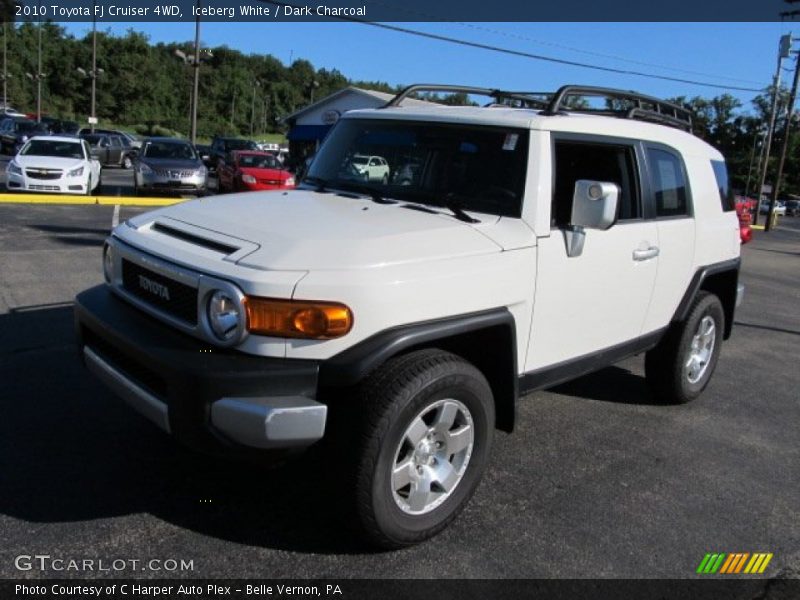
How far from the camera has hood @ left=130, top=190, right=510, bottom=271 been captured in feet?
9.30

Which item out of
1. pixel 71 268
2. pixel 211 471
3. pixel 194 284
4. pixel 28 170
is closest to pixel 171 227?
pixel 194 284

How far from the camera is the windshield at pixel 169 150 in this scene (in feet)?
59.7

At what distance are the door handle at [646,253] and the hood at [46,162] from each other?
15.1m

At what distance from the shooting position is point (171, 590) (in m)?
2.69

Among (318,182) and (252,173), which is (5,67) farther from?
(318,182)

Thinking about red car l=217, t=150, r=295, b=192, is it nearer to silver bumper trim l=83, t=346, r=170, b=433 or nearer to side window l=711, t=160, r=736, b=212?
side window l=711, t=160, r=736, b=212

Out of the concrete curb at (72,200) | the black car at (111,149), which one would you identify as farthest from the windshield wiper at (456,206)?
the black car at (111,149)

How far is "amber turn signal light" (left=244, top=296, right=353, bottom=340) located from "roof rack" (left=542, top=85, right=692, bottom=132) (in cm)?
195

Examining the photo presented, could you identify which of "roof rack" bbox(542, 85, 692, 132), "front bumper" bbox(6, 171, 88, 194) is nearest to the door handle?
"roof rack" bbox(542, 85, 692, 132)

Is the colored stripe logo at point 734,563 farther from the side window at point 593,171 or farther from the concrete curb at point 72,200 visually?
the concrete curb at point 72,200

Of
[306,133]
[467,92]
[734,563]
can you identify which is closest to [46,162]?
[467,92]

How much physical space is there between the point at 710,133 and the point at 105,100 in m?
74.4

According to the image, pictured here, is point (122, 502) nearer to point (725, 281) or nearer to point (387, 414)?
point (387, 414)

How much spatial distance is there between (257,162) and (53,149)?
6325mm
